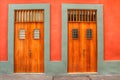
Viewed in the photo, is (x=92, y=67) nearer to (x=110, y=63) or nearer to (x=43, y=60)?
(x=110, y=63)

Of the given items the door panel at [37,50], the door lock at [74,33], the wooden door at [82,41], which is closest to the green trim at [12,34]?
the door panel at [37,50]

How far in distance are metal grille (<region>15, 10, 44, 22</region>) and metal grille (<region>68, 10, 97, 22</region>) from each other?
133 cm

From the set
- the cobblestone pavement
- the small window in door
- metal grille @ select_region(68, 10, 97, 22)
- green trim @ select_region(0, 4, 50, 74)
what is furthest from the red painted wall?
the cobblestone pavement

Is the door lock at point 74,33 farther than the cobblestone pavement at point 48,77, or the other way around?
the door lock at point 74,33

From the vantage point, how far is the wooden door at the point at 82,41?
1294 centimetres

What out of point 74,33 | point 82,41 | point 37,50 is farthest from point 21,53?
point 82,41

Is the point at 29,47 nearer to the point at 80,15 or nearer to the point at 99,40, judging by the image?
the point at 80,15

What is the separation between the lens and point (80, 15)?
42.6ft

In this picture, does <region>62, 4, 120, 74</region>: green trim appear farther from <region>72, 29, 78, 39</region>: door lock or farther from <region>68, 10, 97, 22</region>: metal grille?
<region>72, 29, 78, 39</region>: door lock

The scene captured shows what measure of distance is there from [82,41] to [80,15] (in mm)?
1197

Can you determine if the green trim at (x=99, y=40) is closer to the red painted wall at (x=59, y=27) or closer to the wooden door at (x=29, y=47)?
the red painted wall at (x=59, y=27)

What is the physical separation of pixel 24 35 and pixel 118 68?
4544 millimetres

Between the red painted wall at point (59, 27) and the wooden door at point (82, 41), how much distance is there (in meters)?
0.50

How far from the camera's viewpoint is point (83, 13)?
13.0 meters
